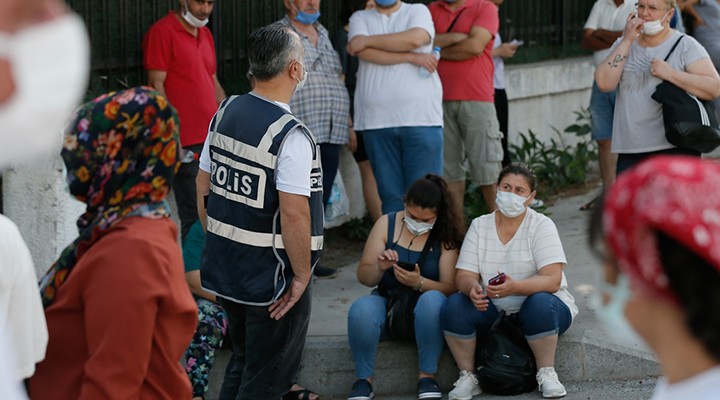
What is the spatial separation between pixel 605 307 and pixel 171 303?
4.31 ft

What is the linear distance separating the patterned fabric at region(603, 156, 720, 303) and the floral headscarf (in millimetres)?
1508

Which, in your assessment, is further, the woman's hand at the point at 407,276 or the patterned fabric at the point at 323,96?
the patterned fabric at the point at 323,96

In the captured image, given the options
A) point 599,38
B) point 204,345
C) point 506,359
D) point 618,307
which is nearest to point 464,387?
point 506,359

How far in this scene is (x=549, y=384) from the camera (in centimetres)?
589

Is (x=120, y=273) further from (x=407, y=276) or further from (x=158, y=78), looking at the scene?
(x=158, y=78)

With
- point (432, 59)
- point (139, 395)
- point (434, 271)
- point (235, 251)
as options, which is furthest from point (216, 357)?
point (139, 395)

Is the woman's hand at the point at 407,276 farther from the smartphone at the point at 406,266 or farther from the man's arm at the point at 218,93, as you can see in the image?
the man's arm at the point at 218,93

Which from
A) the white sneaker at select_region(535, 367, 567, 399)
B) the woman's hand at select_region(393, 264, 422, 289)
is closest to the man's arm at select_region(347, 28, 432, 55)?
the woman's hand at select_region(393, 264, 422, 289)

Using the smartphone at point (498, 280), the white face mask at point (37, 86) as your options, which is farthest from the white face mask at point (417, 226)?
the white face mask at point (37, 86)

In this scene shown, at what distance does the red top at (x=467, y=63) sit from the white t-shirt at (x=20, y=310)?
202 inches

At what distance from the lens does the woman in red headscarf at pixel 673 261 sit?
181 cm

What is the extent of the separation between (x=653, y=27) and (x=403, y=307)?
2.02 meters

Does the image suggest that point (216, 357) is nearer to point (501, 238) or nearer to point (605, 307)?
point (501, 238)

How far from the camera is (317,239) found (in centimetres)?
481
